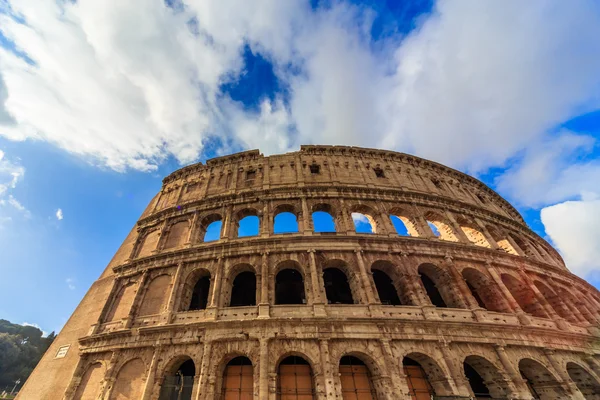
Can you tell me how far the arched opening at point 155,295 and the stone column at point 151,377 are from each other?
7.53 feet

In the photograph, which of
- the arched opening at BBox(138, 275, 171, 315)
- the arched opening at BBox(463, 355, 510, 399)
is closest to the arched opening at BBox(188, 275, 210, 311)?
the arched opening at BBox(138, 275, 171, 315)

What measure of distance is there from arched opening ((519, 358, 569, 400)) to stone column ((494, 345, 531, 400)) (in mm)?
980

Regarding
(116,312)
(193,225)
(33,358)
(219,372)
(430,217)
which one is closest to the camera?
(219,372)

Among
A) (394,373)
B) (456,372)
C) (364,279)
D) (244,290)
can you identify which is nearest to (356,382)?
(394,373)

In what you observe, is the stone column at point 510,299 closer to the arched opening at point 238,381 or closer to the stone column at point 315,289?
the stone column at point 315,289

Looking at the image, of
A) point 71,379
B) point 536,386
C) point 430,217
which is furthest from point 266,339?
point 430,217

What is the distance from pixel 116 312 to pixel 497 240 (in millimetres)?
26966

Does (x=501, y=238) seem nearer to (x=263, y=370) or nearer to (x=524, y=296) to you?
(x=524, y=296)

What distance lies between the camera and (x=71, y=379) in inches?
496

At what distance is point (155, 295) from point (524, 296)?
22.1 metres

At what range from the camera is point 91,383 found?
12383mm

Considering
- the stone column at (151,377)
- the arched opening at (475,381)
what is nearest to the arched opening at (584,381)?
the arched opening at (475,381)

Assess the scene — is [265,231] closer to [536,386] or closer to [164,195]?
[164,195]

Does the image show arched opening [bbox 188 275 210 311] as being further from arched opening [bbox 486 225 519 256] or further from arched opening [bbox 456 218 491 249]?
arched opening [bbox 486 225 519 256]
